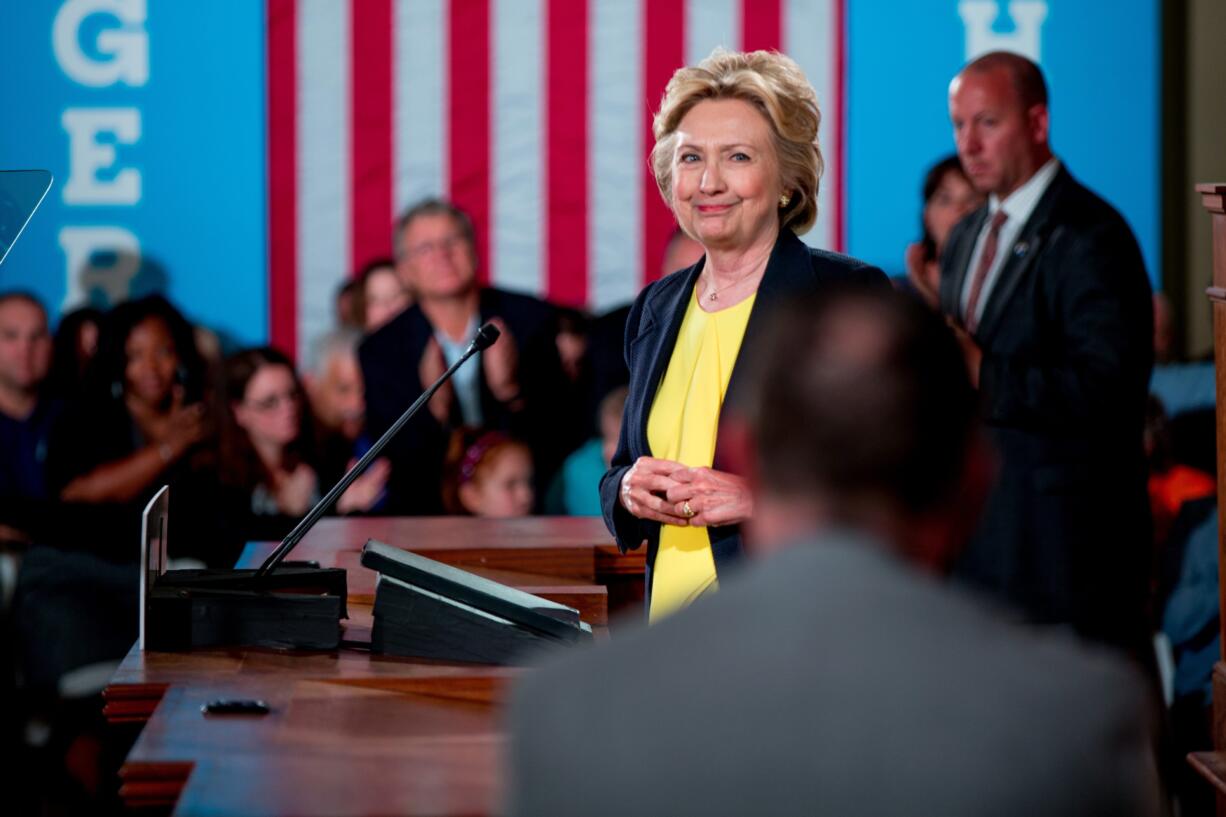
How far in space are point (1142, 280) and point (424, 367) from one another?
2.05 m

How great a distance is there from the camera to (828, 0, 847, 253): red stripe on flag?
15.4ft

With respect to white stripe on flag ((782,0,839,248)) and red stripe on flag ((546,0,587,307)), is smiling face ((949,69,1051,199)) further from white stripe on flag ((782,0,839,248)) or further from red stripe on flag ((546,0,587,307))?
red stripe on flag ((546,0,587,307))

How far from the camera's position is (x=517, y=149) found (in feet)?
15.5

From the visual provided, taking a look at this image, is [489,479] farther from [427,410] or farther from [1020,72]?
[1020,72]

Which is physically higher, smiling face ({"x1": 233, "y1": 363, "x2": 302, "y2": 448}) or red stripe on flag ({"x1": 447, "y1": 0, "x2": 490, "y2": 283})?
red stripe on flag ({"x1": 447, "y1": 0, "x2": 490, "y2": 283})

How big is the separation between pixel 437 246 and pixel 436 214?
9 centimetres

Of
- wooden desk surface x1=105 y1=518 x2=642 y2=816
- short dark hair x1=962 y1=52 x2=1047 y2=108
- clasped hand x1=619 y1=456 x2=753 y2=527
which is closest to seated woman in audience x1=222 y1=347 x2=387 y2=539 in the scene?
short dark hair x1=962 y1=52 x2=1047 y2=108

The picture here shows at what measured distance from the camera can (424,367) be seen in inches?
182

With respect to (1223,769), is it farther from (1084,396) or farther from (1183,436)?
(1183,436)

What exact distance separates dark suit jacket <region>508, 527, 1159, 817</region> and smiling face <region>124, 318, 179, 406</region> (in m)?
3.88

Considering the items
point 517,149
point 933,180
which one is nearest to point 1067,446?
point 933,180

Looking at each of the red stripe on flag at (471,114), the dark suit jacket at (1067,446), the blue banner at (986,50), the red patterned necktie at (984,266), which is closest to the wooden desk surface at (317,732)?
the dark suit jacket at (1067,446)

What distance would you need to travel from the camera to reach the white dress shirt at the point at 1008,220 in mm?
3488

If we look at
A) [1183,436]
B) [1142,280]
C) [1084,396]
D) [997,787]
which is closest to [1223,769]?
[1084,396]
